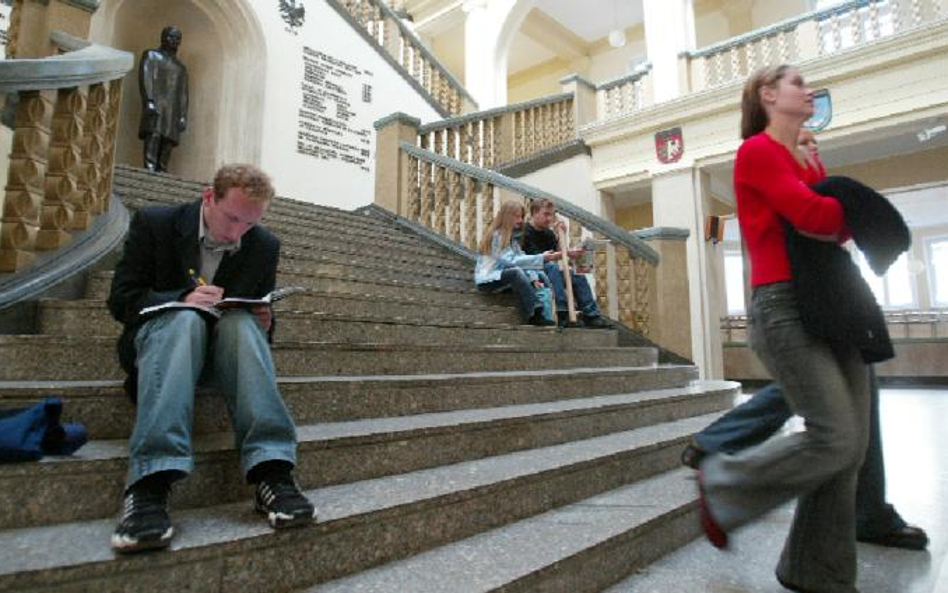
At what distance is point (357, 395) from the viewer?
84.1 inches

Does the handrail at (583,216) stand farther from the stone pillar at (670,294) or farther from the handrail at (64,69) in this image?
the handrail at (64,69)

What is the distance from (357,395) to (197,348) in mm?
717

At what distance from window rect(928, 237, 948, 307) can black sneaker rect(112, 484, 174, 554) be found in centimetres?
1913

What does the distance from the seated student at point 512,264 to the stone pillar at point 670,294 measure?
1275 millimetres

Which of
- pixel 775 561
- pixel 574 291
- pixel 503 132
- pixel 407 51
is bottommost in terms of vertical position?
pixel 775 561

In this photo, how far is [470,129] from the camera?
25.6ft

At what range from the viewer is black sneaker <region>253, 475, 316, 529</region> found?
1.32 meters

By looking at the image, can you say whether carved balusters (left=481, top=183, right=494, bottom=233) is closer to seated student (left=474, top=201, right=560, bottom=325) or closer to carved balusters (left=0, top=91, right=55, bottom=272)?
seated student (left=474, top=201, right=560, bottom=325)

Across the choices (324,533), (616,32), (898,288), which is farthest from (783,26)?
(898,288)

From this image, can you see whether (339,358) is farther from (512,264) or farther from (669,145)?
(669,145)

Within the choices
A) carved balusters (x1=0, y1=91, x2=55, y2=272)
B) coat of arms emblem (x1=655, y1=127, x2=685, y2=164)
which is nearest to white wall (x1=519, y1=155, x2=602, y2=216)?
coat of arms emblem (x1=655, y1=127, x2=685, y2=164)

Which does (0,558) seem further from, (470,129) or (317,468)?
(470,129)

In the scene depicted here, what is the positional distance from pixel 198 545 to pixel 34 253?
1765mm

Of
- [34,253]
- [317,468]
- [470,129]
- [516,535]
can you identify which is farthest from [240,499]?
[470,129]
